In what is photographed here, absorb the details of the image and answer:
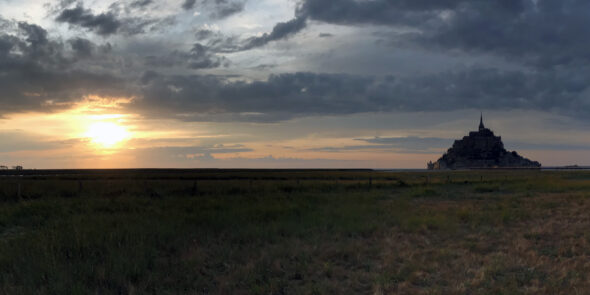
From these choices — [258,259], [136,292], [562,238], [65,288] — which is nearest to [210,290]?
[136,292]

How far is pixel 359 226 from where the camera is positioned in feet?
50.0

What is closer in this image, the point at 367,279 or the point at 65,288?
the point at 65,288

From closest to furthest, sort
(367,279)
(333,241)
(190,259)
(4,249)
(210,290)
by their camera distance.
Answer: (210,290), (367,279), (190,259), (4,249), (333,241)

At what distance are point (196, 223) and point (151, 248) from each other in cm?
454

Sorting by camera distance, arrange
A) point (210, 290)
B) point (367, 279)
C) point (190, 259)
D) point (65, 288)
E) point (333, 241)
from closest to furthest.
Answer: point (65, 288) < point (210, 290) < point (367, 279) < point (190, 259) < point (333, 241)

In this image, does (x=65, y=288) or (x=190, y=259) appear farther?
(x=190, y=259)

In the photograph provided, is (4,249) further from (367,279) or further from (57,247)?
(367,279)

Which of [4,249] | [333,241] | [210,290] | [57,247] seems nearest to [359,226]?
[333,241]

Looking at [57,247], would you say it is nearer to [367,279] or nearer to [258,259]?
[258,259]

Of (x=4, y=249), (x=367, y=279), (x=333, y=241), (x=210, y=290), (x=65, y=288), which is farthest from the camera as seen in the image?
(x=333, y=241)

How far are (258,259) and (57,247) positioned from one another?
18.4ft

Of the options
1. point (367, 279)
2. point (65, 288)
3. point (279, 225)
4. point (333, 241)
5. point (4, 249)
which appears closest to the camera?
point (65, 288)

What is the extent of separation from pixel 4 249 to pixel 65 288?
4515mm

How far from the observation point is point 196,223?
Answer: 1561cm
